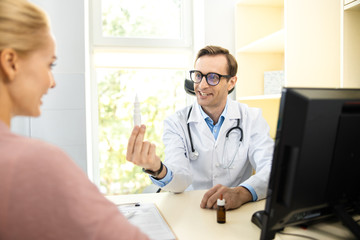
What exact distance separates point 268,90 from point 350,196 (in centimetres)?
202

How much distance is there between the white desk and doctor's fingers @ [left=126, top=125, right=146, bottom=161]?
0.25 m

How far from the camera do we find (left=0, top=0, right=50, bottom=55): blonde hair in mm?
626

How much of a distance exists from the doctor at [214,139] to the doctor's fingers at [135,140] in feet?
0.86

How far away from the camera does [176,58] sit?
10.7 feet

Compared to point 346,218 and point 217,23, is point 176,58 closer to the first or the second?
point 217,23

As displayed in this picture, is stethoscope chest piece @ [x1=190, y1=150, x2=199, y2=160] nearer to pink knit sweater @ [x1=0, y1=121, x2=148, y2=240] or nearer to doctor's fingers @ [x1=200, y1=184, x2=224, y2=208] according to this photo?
doctor's fingers @ [x1=200, y1=184, x2=224, y2=208]

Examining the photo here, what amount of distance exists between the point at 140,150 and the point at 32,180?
0.77m

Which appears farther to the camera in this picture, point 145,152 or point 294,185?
point 145,152

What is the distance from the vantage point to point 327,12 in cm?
207

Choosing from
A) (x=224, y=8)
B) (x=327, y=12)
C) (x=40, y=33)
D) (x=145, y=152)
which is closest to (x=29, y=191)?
(x=40, y=33)

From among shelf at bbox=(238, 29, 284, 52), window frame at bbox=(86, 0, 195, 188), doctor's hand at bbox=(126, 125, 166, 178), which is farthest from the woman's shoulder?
window frame at bbox=(86, 0, 195, 188)

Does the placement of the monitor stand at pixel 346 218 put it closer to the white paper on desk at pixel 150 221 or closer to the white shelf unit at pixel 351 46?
the white paper on desk at pixel 150 221

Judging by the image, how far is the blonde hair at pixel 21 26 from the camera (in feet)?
2.05

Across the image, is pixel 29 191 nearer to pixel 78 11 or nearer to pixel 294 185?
pixel 294 185
